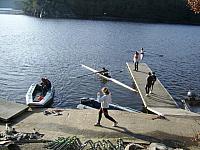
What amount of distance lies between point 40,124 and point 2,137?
→ 268 cm

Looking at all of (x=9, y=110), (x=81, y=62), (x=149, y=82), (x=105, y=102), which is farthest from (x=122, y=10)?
(x=105, y=102)

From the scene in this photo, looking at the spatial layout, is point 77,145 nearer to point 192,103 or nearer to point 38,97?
point 38,97

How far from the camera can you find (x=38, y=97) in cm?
2627

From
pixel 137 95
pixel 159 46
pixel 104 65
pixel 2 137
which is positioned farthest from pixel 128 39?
pixel 2 137

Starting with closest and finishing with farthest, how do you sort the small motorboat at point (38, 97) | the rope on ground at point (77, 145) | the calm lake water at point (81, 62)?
the rope on ground at point (77, 145), the small motorboat at point (38, 97), the calm lake water at point (81, 62)

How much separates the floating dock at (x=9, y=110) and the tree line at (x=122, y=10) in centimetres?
12053

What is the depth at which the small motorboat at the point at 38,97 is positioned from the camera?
966 inches

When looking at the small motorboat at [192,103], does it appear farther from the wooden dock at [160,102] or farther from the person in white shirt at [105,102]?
the person in white shirt at [105,102]

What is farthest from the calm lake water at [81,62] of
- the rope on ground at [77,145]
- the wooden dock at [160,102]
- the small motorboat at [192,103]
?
the rope on ground at [77,145]

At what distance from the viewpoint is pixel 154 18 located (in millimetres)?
138375

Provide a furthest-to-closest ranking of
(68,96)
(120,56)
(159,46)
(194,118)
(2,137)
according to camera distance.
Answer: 1. (159,46)
2. (120,56)
3. (68,96)
4. (194,118)
5. (2,137)

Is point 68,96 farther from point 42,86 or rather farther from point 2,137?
point 2,137

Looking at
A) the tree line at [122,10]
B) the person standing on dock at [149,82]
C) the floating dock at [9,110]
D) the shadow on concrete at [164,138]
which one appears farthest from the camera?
the tree line at [122,10]

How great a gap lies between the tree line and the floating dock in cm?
12053
